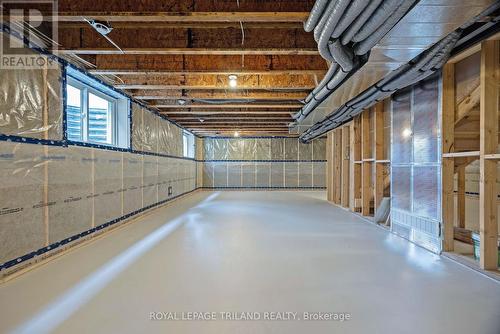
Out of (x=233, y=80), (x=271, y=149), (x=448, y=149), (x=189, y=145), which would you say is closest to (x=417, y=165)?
(x=448, y=149)

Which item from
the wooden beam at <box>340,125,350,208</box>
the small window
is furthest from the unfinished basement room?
the small window

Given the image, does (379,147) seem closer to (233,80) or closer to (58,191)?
(233,80)

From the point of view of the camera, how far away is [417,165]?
3.50 metres

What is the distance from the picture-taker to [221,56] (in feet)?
11.4

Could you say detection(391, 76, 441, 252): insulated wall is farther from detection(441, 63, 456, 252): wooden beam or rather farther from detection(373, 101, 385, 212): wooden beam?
detection(373, 101, 385, 212): wooden beam

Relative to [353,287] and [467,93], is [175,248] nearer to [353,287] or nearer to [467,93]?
[353,287]

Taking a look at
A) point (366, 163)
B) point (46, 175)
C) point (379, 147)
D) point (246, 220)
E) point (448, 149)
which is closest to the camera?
point (46, 175)

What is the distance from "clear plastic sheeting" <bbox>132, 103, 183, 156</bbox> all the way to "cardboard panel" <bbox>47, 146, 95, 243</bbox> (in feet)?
5.16

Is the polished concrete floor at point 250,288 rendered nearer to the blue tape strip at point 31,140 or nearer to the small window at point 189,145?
the blue tape strip at point 31,140

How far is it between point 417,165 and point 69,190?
4257 mm

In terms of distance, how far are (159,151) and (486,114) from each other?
574cm

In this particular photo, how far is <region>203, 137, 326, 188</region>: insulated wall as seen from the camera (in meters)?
10.9

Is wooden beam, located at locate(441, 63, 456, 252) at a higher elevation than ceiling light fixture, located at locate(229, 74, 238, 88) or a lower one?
lower

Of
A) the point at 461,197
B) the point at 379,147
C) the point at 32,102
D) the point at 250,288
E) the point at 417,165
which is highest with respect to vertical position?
the point at 32,102
